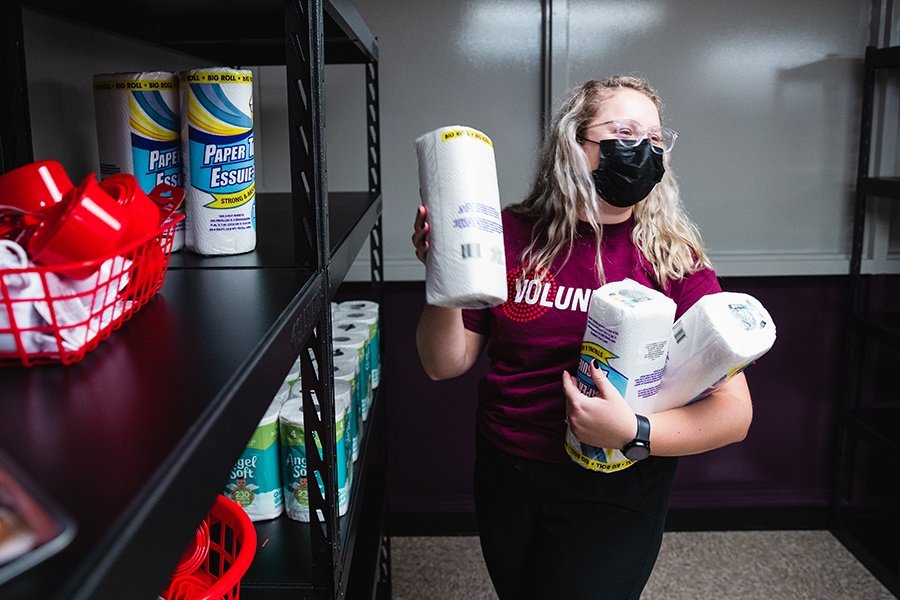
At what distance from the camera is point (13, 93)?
3.28ft

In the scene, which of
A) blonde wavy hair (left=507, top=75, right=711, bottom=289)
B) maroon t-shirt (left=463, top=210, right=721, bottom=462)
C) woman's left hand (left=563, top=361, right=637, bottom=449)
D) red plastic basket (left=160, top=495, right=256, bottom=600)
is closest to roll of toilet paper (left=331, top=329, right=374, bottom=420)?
maroon t-shirt (left=463, top=210, right=721, bottom=462)

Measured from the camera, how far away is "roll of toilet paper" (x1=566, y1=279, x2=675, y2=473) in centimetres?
Answer: 125

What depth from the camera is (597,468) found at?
1.43m

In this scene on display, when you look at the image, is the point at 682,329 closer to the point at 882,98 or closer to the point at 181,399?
the point at 181,399

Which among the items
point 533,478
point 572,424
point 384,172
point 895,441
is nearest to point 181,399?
point 572,424

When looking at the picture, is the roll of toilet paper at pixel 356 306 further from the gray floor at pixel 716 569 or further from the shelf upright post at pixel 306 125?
the shelf upright post at pixel 306 125

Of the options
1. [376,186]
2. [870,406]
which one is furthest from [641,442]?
[870,406]

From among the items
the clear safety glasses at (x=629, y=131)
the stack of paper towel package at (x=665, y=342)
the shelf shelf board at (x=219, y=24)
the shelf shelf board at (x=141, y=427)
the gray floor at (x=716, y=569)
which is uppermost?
the shelf shelf board at (x=219, y=24)

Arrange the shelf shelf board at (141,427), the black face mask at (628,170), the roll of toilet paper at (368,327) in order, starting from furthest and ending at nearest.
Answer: the roll of toilet paper at (368,327) → the black face mask at (628,170) → the shelf shelf board at (141,427)

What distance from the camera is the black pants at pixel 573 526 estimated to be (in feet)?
5.07

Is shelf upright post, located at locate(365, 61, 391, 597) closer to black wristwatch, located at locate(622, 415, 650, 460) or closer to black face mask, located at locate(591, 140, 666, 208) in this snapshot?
black face mask, located at locate(591, 140, 666, 208)

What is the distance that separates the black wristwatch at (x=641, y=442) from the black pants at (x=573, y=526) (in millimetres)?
194

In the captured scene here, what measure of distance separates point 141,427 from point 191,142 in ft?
2.02

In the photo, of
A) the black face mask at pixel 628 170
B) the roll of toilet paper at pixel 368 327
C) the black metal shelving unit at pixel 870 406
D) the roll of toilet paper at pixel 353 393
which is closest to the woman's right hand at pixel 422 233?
the roll of toilet paper at pixel 353 393
